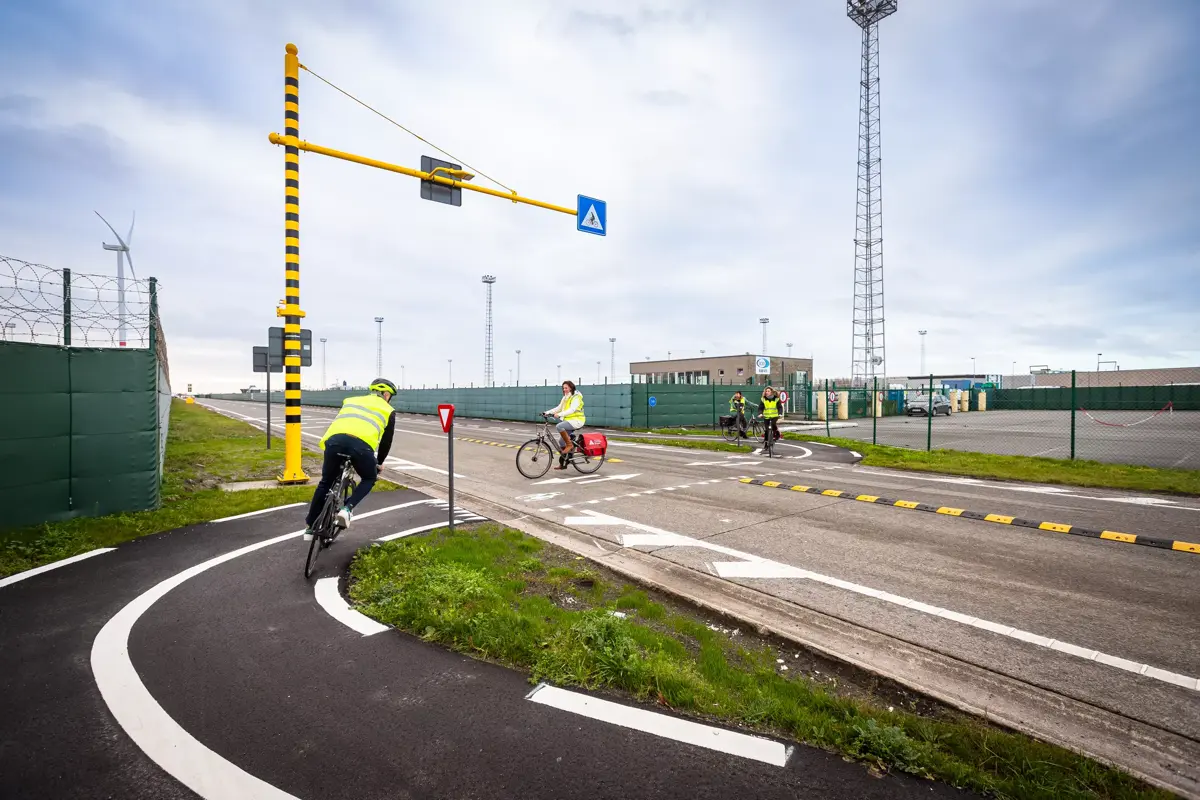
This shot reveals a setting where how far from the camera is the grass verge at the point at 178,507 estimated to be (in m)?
5.38

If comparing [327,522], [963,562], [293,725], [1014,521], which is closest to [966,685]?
[963,562]

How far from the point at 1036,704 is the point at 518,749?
2.78m

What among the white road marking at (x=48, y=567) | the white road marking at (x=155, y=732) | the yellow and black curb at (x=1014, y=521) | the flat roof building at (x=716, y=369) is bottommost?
the white road marking at (x=155, y=732)

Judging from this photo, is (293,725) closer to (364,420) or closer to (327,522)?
(327,522)

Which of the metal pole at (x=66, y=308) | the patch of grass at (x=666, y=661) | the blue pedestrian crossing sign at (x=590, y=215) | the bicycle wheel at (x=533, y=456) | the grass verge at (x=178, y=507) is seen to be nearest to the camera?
the patch of grass at (x=666, y=661)

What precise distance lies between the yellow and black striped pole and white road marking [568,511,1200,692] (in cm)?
564

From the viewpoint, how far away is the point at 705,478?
10.6m

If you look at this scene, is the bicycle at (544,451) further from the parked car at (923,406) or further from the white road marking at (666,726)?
the parked car at (923,406)

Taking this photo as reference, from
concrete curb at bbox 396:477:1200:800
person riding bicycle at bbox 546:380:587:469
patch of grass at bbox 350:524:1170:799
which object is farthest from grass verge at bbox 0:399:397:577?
concrete curb at bbox 396:477:1200:800

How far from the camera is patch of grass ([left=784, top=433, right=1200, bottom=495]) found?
952cm

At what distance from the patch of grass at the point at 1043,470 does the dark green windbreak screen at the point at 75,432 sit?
44.6 ft

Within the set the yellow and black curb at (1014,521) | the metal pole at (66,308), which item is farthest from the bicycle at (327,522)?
the yellow and black curb at (1014,521)

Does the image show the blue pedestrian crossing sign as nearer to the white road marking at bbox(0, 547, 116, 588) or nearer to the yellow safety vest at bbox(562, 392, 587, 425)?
the yellow safety vest at bbox(562, 392, 587, 425)

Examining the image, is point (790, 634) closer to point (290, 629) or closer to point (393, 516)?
point (290, 629)
